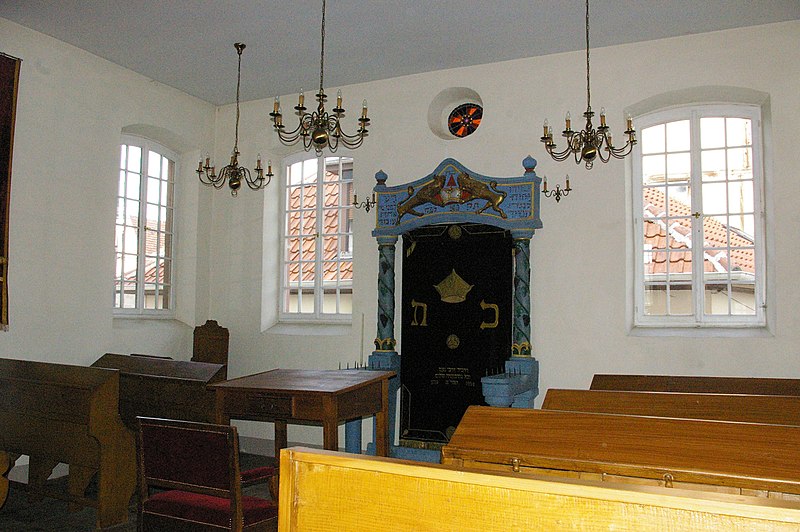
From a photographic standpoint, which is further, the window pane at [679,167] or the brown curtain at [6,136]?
the window pane at [679,167]

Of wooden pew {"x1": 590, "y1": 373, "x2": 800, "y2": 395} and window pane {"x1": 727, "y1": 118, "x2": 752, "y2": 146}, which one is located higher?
window pane {"x1": 727, "y1": 118, "x2": 752, "y2": 146}

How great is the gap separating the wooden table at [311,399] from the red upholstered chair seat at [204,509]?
28.9 inches

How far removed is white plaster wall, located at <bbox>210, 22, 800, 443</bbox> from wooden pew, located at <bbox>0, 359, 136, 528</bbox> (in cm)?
270

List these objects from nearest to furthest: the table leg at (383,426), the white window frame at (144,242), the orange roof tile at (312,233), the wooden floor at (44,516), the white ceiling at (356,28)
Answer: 1. the table leg at (383,426)
2. the wooden floor at (44,516)
3. the white ceiling at (356,28)
4. the white window frame at (144,242)
5. the orange roof tile at (312,233)

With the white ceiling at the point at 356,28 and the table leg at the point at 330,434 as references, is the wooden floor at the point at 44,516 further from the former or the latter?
the white ceiling at the point at 356,28

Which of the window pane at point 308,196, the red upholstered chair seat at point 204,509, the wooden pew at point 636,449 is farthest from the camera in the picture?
the window pane at point 308,196

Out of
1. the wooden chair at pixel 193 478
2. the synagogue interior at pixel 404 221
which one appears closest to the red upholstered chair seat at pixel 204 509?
the wooden chair at pixel 193 478

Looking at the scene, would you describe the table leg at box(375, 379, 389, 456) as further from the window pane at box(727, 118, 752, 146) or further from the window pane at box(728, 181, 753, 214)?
the window pane at box(727, 118, 752, 146)

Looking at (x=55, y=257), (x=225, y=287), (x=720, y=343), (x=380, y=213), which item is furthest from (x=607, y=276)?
(x=55, y=257)

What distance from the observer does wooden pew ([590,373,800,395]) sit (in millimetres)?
4016

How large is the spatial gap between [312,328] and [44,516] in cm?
323

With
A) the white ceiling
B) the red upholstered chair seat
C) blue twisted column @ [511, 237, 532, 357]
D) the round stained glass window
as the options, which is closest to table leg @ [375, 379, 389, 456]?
the red upholstered chair seat

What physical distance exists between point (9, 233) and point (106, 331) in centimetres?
127

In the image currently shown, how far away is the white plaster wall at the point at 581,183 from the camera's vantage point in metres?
5.38
